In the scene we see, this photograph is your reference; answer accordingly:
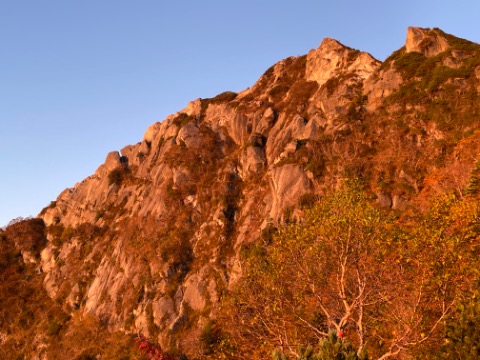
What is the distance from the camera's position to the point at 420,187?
49.3m

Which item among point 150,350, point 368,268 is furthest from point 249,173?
point 368,268

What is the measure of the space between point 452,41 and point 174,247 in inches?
2475

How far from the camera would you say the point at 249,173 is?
232ft

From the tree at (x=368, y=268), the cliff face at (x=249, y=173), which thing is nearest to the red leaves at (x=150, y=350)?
the cliff face at (x=249, y=173)

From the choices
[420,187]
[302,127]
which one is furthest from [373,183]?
[302,127]

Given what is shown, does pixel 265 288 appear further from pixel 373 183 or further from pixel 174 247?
pixel 174 247

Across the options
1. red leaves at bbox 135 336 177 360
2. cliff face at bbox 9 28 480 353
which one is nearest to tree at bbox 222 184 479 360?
cliff face at bbox 9 28 480 353

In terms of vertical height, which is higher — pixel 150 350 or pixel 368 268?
pixel 368 268

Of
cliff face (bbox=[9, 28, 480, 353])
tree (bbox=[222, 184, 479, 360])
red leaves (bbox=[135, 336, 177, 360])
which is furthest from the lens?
cliff face (bbox=[9, 28, 480, 353])

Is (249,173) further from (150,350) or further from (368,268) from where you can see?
(368,268)

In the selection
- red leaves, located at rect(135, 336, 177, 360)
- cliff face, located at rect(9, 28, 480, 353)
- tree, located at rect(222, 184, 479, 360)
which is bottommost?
red leaves, located at rect(135, 336, 177, 360)

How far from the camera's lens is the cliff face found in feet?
175

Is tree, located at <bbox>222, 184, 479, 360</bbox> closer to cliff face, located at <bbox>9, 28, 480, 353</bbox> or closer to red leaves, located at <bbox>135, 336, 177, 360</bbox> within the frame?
cliff face, located at <bbox>9, 28, 480, 353</bbox>

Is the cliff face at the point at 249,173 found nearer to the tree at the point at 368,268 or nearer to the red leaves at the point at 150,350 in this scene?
the red leaves at the point at 150,350
